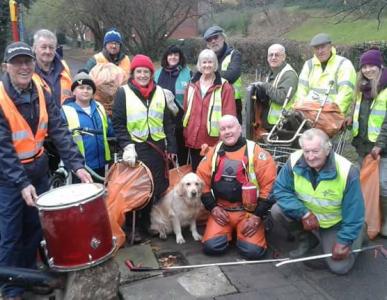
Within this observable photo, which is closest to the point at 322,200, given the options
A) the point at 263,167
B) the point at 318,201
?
the point at 318,201

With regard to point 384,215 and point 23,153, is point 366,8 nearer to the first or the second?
point 384,215

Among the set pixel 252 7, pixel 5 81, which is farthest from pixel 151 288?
pixel 252 7

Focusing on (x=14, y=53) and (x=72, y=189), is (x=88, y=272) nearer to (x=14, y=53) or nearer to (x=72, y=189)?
(x=72, y=189)

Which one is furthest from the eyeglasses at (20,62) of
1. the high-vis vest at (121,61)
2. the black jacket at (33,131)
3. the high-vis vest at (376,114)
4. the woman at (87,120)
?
the high-vis vest at (376,114)

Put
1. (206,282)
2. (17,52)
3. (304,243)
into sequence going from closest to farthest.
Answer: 1. (17,52)
2. (206,282)
3. (304,243)

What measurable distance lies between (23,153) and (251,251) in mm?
2383

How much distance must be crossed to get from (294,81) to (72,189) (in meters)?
3.08

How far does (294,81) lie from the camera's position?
225 inches

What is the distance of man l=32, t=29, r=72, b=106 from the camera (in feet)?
17.0

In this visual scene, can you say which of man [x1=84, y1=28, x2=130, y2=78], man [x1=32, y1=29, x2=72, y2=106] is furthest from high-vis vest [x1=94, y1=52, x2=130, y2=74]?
man [x1=32, y1=29, x2=72, y2=106]

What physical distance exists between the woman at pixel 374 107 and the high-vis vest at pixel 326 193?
0.87 metres

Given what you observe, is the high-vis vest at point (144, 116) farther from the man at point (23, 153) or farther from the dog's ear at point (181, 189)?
the man at point (23, 153)

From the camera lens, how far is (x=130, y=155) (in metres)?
4.96

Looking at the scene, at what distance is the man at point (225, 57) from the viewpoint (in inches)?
239
